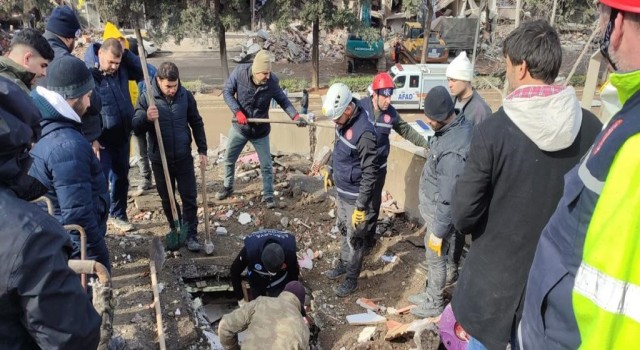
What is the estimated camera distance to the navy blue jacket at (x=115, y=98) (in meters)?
5.23

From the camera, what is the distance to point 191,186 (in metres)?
5.39

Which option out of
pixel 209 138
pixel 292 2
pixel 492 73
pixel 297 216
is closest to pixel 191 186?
pixel 297 216

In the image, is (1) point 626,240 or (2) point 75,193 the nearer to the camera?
(1) point 626,240

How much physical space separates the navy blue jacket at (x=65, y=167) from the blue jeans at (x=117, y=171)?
7.45 feet

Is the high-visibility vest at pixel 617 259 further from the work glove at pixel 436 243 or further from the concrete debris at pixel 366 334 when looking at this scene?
the concrete debris at pixel 366 334

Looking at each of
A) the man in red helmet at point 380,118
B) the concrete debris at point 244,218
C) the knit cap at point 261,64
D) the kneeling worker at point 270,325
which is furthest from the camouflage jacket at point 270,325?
the knit cap at point 261,64

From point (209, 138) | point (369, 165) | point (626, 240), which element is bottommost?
point (209, 138)

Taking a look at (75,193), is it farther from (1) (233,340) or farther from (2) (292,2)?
(2) (292,2)

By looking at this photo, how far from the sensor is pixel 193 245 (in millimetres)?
5578

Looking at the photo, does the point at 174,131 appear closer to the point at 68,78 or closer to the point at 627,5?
the point at 68,78

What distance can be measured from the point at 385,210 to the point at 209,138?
6.71 metres

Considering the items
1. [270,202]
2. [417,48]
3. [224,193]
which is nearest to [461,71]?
[270,202]

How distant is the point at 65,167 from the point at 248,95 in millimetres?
3424

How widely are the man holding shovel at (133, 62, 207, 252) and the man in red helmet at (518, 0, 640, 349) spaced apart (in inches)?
164
